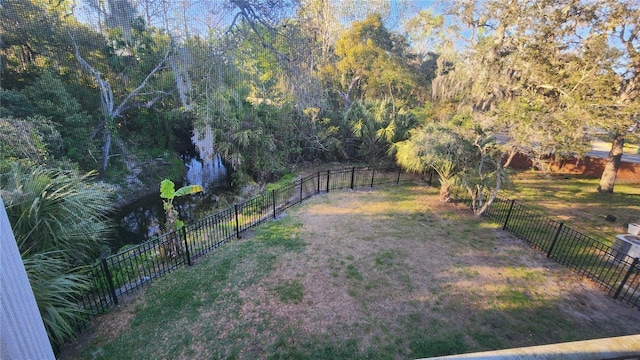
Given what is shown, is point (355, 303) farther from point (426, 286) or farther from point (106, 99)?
point (106, 99)

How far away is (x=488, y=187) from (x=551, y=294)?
391 cm

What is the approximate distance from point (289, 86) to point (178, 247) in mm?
4167

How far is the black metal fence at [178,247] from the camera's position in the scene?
427cm

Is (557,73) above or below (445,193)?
above

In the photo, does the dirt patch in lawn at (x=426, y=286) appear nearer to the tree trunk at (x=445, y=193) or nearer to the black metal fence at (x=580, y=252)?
the black metal fence at (x=580, y=252)

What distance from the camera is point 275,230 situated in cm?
699

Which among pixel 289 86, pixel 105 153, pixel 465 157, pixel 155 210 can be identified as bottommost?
pixel 155 210

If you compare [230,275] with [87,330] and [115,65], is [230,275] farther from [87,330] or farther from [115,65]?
[115,65]

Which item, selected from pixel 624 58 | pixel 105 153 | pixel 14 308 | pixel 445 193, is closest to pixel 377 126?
pixel 445 193

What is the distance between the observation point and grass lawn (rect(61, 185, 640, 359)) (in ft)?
12.1

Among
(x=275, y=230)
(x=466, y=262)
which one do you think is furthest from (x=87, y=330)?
(x=466, y=262)

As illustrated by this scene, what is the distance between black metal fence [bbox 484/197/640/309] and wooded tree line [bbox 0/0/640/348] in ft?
3.50

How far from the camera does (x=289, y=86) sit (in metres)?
5.20

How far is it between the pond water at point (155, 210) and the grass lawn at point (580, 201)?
11.6 metres
